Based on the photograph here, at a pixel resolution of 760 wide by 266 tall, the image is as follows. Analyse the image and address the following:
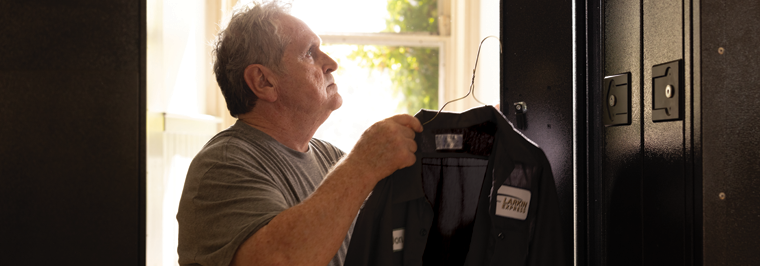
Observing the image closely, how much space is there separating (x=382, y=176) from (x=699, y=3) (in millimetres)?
691

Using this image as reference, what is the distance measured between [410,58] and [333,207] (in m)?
2.27

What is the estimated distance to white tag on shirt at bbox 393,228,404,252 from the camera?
1201 millimetres

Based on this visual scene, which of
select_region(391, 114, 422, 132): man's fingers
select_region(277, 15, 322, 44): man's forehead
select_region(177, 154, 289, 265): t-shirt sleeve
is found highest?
select_region(277, 15, 322, 44): man's forehead

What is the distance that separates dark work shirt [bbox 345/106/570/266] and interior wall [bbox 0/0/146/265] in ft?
2.91

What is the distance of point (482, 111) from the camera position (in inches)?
47.1

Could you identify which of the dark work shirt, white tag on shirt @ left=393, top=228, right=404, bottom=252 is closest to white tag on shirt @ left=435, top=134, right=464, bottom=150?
the dark work shirt

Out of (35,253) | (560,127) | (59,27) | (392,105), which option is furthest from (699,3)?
(392,105)

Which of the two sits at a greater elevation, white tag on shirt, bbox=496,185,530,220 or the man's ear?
the man's ear

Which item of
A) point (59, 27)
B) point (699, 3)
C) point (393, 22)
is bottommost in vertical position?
point (699, 3)

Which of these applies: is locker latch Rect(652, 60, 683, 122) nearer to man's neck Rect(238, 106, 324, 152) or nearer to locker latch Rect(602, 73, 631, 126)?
locker latch Rect(602, 73, 631, 126)

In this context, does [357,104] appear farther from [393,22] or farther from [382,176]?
[382,176]

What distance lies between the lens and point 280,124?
4.73 feet

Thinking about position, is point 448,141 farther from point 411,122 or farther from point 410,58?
point 410,58

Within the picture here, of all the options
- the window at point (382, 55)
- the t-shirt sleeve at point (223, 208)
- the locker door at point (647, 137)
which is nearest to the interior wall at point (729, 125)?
the locker door at point (647, 137)
